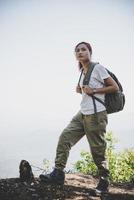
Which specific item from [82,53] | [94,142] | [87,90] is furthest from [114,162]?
[87,90]

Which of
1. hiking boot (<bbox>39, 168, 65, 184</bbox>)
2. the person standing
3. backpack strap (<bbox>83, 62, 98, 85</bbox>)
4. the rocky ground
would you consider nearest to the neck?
the person standing

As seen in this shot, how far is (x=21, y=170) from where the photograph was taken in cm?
749

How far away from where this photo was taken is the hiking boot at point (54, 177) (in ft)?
23.9

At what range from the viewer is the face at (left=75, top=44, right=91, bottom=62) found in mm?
7324

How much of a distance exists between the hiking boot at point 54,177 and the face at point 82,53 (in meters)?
2.48

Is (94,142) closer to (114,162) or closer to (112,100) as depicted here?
(112,100)

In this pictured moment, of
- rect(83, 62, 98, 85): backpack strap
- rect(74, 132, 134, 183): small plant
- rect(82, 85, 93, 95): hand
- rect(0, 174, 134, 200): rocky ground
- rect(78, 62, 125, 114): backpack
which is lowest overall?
rect(74, 132, 134, 183): small plant

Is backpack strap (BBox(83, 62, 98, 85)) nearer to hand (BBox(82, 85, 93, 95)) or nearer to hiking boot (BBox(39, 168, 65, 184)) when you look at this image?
hand (BBox(82, 85, 93, 95))

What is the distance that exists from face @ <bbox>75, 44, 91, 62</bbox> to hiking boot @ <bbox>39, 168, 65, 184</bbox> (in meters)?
2.48

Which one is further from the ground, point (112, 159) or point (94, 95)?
point (94, 95)

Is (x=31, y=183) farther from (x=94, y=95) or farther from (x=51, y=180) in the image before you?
(x=94, y=95)

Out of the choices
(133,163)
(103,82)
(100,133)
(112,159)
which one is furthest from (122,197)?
(112,159)

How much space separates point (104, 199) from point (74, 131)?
162 centimetres

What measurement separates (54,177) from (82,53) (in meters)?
2.74
